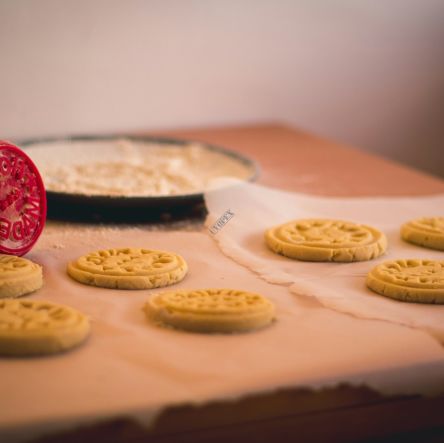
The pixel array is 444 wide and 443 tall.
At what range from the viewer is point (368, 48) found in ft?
7.96

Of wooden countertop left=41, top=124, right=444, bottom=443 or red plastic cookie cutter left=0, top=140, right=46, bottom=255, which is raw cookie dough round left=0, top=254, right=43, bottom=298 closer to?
red plastic cookie cutter left=0, top=140, right=46, bottom=255

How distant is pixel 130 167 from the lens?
157 cm

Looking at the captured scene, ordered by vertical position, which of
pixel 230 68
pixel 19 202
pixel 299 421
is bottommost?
pixel 299 421

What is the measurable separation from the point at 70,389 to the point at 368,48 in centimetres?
194

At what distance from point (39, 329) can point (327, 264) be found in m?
0.50

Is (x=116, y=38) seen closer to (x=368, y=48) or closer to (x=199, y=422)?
(x=368, y=48)

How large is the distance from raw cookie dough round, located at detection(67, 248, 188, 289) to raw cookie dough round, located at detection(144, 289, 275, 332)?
71mm

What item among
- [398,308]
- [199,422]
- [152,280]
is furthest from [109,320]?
[398,308]

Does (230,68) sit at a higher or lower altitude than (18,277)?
higher

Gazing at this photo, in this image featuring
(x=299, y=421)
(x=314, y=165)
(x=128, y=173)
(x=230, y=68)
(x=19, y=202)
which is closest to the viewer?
(x=299, y=421)

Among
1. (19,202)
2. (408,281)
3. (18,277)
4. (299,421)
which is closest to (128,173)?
(19,202)

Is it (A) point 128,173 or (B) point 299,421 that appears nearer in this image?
(B) point 299,421

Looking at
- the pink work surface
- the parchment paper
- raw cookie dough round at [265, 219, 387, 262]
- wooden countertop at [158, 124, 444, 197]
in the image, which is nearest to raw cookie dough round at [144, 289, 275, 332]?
the pink work surface

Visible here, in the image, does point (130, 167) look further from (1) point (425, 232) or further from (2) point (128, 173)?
(1) point (425, 232)
